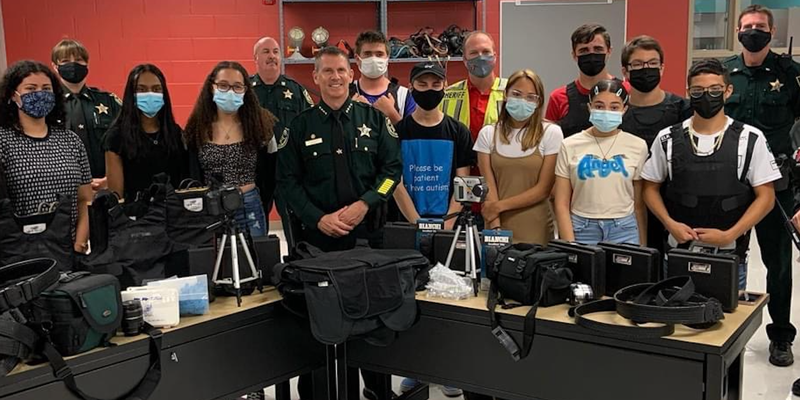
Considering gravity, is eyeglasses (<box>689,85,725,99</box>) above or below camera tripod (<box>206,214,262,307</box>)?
above

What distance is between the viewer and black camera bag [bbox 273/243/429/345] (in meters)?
2.46

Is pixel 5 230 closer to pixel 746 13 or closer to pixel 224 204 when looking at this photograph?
pixel 224 204

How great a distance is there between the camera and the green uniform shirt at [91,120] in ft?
13.8

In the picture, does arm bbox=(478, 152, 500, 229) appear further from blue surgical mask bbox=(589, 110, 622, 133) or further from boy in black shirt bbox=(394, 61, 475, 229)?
blue surgical mask bbox=(589, 110, 622, 133)

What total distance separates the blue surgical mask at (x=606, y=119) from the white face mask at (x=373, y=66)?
122 cm

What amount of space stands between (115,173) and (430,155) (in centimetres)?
147

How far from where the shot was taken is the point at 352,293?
2477mm

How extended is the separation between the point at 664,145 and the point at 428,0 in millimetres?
3943

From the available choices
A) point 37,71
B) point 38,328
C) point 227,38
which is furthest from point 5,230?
point 227,38

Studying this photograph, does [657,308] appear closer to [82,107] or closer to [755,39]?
[755,39]

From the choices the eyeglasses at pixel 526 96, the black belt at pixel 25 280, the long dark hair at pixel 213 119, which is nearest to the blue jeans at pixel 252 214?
the long dark hair at pixel 213 119

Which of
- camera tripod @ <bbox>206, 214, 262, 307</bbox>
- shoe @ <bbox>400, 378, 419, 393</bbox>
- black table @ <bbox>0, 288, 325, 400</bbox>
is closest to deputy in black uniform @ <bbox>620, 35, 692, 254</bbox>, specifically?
shoe @ <bbox>400, 378, 419, 393</bbox>

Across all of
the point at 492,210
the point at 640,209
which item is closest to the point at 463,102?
the point at 492,210

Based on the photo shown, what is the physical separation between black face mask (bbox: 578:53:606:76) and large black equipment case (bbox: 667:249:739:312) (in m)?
1.53
